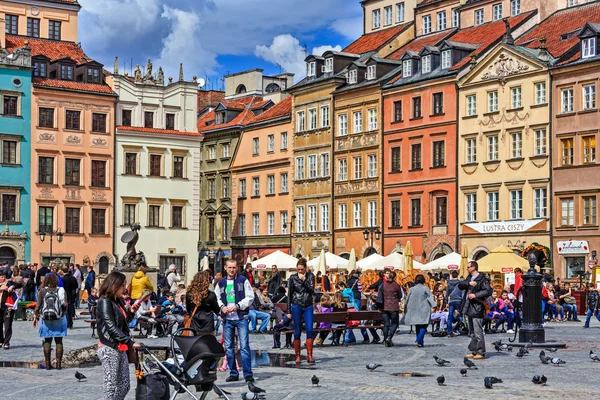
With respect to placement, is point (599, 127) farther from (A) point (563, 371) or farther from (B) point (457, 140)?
(A) point (563, 371)

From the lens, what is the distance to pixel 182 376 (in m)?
11.5

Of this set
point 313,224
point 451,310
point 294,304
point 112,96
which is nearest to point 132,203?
point 112,96

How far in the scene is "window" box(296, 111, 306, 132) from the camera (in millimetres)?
66062

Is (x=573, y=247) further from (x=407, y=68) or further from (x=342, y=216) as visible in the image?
(x=342, y=216)

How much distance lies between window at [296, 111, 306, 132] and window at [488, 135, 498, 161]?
14749mm

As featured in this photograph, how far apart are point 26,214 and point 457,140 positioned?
2144cm

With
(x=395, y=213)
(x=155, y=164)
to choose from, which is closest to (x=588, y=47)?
(x=395, y=213)

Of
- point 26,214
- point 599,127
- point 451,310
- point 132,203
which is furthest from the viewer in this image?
point 132,203

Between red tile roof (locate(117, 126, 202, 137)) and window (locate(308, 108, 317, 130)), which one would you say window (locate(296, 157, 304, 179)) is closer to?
window (locate(308, 108, 317, 130))

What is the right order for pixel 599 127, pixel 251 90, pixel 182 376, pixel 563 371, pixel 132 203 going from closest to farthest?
pixel 182 376
pixel 563 371
pixel 599 127
pixel 132 203
pixel 251 90

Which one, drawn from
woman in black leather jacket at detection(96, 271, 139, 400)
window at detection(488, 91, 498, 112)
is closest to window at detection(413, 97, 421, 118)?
window at detection(488, 91, 498, 112)

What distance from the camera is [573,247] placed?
48.7m

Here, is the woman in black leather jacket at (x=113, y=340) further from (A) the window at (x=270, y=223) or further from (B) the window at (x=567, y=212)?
(A) the window at (x=270, y=223)

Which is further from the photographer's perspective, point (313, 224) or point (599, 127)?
point (313, 224)
